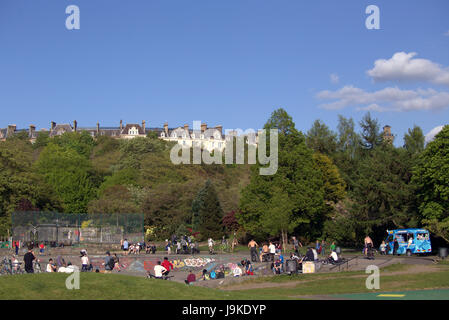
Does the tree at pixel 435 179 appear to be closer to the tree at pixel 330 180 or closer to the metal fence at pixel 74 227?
the tree at pixel 330 180

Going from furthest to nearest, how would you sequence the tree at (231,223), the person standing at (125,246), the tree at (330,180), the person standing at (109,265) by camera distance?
the tree at (330,180), the tree at (231,223), the person standing at (125,246), the person standing at (109,265)

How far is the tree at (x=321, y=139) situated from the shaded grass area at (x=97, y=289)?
2478 inches

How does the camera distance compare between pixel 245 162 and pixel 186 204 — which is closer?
pixel 186 204

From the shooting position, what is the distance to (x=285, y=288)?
88.1 ft

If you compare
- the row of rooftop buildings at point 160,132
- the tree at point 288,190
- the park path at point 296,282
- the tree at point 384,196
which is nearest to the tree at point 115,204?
the tree at point 288,190

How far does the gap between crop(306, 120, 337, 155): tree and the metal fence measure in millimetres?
36709

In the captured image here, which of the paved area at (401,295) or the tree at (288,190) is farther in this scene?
the tree at (288,190)

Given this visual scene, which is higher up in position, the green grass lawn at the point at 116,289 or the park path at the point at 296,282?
the green grass lawn at the point at 116,289

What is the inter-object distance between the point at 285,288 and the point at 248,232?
33.3 m

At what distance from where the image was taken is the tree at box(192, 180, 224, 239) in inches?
2494

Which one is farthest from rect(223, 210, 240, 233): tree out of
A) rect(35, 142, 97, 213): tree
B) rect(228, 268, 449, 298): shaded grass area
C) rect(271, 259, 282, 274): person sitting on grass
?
rect(228, 268, 449, 298): shaded grass area

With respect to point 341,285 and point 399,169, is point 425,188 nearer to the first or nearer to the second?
point 399,169

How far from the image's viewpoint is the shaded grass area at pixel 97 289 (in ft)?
54.7

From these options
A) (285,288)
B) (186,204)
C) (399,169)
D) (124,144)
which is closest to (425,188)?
(399,169)
